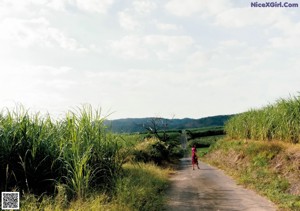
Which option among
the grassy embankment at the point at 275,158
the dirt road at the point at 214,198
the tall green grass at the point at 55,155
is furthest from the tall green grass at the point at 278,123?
the tall green grass at the point at 55,155

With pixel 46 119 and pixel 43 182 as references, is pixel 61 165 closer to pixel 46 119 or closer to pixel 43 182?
pixel 43 182

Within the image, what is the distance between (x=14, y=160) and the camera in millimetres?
9867

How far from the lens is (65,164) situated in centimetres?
991

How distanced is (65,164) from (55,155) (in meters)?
0.69

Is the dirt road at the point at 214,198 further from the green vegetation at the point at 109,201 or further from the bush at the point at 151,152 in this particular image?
the bush at the point at 151,152

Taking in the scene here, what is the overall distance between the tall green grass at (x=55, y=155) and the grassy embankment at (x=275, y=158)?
225 inches

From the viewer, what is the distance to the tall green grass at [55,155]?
31.7ft

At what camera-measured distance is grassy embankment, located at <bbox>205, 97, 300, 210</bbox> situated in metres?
13.1

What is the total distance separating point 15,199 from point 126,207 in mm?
2813

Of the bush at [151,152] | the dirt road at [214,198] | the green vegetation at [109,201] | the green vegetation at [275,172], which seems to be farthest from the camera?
the bush at [151,152]

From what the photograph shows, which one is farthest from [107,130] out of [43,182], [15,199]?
[15,199]

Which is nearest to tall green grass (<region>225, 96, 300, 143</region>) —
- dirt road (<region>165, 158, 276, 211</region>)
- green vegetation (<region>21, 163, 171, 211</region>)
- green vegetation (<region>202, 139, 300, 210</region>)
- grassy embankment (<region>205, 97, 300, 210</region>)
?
grassy embankment (<region>205, 97, 300, 210</region>)

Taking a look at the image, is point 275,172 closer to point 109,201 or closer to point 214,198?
point 214,198

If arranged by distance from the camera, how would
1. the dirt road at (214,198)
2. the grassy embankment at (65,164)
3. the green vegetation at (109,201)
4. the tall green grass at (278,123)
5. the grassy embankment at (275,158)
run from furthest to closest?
1. the tall green grass at (278,123)
2. the grassy embankment at (275,158)
3. the dirt road at (214,198)
4. the grassy embankment at (65,164)
5. the green vegetation at (109,201)
